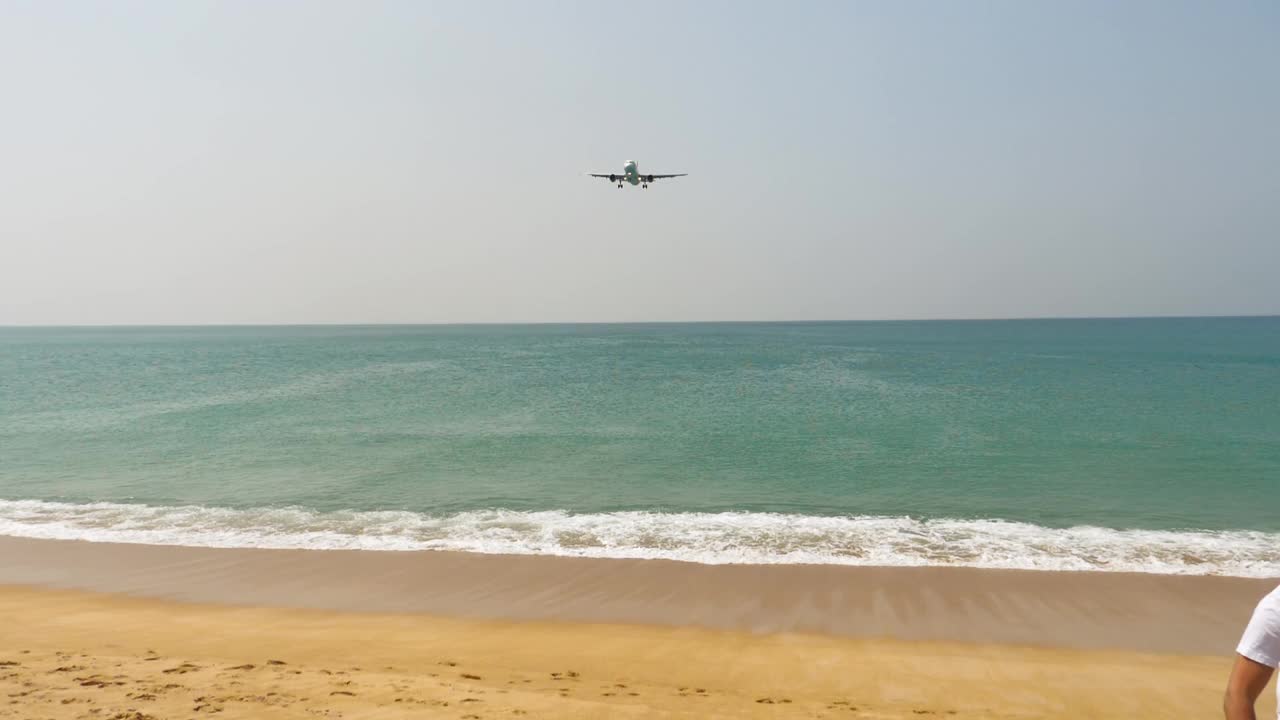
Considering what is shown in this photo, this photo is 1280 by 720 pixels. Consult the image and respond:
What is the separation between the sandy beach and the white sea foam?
826mm

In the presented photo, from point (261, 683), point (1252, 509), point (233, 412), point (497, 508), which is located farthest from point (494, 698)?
point (233, 412)

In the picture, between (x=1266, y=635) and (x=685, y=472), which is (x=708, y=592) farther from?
(x=1266, y=635)

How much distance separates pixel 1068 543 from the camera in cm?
1722

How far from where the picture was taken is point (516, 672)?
33.0ft

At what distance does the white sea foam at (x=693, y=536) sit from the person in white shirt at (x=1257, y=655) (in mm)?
12987

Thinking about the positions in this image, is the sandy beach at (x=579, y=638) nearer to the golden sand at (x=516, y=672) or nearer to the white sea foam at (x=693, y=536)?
the golden sand at (x=516, y=672)

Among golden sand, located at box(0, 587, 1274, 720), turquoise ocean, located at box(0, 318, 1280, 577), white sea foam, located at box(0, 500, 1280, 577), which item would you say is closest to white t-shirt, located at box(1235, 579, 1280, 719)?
golden sand, located at box(0, 587, 1274, 720)

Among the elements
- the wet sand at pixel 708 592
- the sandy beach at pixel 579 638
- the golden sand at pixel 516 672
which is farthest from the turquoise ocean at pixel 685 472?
the golden sand at pixel 516 672

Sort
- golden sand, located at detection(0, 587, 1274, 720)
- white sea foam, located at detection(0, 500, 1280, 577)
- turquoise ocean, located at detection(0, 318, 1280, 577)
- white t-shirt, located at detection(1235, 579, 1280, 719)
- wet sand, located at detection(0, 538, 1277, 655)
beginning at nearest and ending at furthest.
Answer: white t-shirt, located at detection(1235, 579, 1280, 719) < golden sand, located at detection(0, 587, 1274, 720) < wet sand, located at detection(0, 538, 1277, 655) < white sea foam, located at detection(0, 500, 1280, 577) < turquoise ocean, located at detection(0, 318, 1280, 577)

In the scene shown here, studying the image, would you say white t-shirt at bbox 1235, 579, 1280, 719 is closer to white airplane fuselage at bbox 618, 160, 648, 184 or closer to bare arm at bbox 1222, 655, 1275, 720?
bare arm at bbox 1222, 655, 1275, 720

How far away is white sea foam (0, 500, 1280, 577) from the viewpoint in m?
16.1

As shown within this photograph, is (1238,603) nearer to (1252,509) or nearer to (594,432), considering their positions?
(1252,509)

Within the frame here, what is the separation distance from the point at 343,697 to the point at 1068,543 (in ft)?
59.4

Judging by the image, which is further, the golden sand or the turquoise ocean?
the turquoise ocean
